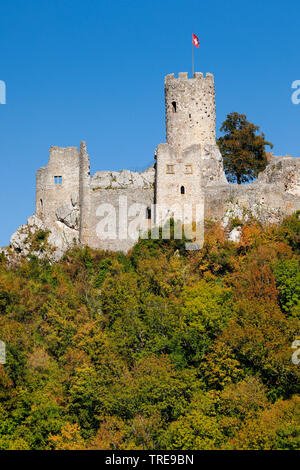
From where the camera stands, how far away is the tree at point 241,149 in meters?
60.5

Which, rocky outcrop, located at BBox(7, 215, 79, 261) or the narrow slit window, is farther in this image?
rocky outcrop, located at BBox(7, 215, 79, 261)

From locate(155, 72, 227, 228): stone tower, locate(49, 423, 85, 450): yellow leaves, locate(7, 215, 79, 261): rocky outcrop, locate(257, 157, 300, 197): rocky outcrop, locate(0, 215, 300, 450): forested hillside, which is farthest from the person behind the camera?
locate(7, 215, 79, 261): rocky outcrop

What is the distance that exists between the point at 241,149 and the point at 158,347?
2139 centimetres

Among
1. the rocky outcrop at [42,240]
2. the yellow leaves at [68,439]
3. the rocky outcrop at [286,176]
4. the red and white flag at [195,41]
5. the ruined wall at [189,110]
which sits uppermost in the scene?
the red and white flag at [195,41]

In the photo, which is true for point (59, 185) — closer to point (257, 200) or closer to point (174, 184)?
point (174, 184)

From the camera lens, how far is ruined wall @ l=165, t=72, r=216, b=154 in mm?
53500

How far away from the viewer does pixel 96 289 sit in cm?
4888

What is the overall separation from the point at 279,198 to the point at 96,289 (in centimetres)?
1118

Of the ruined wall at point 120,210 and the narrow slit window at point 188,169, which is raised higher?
the narrow slit window at point 188,169

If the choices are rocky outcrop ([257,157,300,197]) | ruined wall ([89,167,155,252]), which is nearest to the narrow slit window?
ruined wall ([89,167,155,252])

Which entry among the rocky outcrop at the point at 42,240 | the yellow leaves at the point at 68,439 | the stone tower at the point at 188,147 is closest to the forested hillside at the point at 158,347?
the yellow leaves at the point at 68,439

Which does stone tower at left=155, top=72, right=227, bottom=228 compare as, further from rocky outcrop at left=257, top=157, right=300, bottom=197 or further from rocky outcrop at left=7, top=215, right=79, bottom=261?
rocky outcrop at left=7, top=215, right=79, bottom=261

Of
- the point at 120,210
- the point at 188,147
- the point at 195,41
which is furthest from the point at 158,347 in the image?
the point at 195,41

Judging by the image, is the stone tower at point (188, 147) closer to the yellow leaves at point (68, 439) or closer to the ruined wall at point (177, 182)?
the ruined wall at point (177, 182)
